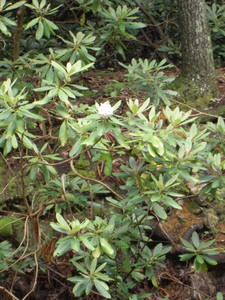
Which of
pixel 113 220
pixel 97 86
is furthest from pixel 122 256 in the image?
pixel 97 86

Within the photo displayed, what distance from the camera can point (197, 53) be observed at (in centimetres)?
687

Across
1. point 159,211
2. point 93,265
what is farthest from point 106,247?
point 159,211

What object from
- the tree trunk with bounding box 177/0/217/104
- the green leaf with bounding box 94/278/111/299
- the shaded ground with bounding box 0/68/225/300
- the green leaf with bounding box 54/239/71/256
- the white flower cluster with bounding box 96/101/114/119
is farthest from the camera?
the tree trunk with bounding box 177/0/217/104

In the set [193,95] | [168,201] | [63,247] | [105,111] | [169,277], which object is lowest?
[169,277]

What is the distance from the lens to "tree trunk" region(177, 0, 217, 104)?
6801mm

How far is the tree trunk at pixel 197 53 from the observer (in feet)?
22.3

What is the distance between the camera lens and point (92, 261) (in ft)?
14.6

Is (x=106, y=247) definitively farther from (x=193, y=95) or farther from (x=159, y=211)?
(x=193, y=95)

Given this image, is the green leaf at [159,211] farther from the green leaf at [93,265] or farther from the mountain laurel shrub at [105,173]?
the green leaf at [93,265]

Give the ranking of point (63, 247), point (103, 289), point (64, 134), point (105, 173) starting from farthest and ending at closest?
point (105, 173), point (64, 134), point (103, 289), point (63, 247)

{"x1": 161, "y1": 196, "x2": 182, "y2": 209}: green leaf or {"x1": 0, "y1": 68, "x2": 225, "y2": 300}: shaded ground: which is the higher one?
{"x1": 161, "y1": 196, "x2": 182, "y2": 209}: green leaf

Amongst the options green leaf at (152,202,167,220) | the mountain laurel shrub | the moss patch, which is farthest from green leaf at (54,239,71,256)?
the moss patch

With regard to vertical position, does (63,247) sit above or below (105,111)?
below

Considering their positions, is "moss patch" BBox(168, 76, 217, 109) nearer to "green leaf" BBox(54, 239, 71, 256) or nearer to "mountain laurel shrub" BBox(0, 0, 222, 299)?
"mountain laurel shrub" BBox(0, 0, 222, 299)
